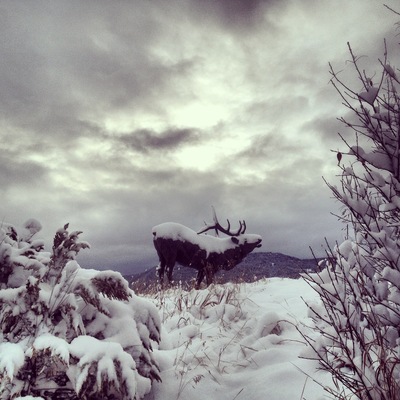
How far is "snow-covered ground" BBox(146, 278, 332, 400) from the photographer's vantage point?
8.60ft

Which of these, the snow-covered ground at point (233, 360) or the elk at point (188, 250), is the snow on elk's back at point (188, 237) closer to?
the elk at point (188, 250)

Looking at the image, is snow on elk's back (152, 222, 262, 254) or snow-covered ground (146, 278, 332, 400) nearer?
snow-covered ground (146, 278, 332, 400)

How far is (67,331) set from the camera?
7.49 ft

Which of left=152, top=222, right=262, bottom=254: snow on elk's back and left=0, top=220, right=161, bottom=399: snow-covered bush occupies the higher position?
left=152, top=222, right=262, bottom=254: snow on elk's back

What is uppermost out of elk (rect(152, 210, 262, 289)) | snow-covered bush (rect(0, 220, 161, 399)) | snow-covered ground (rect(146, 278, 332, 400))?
elk (rect(152, 210, 262, 289))

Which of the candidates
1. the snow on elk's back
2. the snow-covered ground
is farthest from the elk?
the snow-covered ground

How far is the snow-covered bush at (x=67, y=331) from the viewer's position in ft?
6.11

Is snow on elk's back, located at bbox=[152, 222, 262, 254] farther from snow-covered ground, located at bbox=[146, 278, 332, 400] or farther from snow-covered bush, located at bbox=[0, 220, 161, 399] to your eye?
snow-covered bush, located at bbox=[0, 220, 161, 399]

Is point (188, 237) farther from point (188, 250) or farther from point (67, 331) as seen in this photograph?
point (67, 331)

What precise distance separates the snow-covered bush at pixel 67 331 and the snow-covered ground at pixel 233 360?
0.45 m

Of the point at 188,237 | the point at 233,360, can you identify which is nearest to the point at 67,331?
the point at 233,360

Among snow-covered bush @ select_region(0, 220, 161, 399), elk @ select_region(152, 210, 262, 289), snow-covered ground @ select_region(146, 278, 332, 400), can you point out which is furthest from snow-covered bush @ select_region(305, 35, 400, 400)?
elk @ select_region(152, 210, 262, 289)

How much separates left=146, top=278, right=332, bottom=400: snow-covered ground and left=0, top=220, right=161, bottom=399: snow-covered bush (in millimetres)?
454

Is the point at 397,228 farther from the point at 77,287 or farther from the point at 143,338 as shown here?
the point at 77,287
